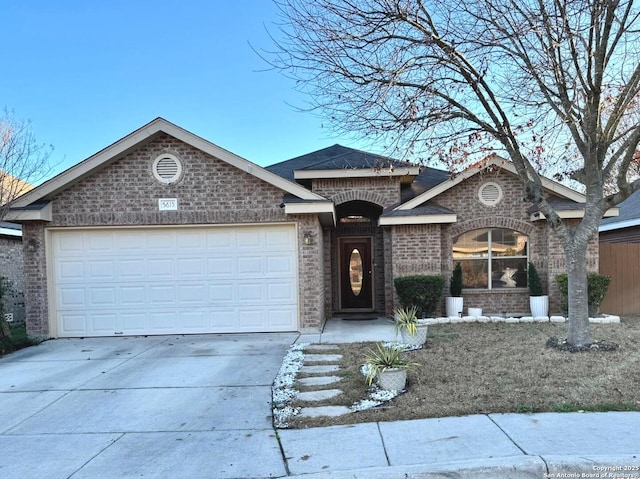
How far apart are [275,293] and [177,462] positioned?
5.92 meters

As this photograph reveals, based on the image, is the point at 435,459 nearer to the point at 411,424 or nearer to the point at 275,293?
the point at 411,424

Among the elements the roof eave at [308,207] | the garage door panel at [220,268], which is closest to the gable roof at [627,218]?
the roof eave at [308,207]

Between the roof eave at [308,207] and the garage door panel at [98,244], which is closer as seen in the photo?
the roof eave at [308,207]

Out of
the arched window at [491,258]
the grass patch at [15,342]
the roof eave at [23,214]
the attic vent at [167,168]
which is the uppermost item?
the attic vent at [167,168]

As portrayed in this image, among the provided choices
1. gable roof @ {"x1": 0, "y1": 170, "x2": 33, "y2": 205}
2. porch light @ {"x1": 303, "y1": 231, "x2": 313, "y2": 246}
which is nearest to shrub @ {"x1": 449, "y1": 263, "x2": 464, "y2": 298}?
porch light @ {"x1": 303, "y1": 231, "x2": 313, "y2": 246}

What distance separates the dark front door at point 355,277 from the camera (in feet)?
45.1

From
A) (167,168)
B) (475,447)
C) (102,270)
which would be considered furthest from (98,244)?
(475,447)

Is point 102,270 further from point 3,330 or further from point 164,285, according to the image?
point 3,330

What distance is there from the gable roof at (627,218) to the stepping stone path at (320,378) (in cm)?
1318

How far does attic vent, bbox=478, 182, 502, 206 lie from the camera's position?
37.8 feet

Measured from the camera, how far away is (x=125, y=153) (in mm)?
9594

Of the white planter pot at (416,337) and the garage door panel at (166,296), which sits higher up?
the garage door panel at (166,296)

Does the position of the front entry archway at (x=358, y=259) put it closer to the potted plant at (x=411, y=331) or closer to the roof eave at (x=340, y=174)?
the roof eave at (x=340, y=174)

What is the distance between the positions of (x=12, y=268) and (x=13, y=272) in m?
0.12
